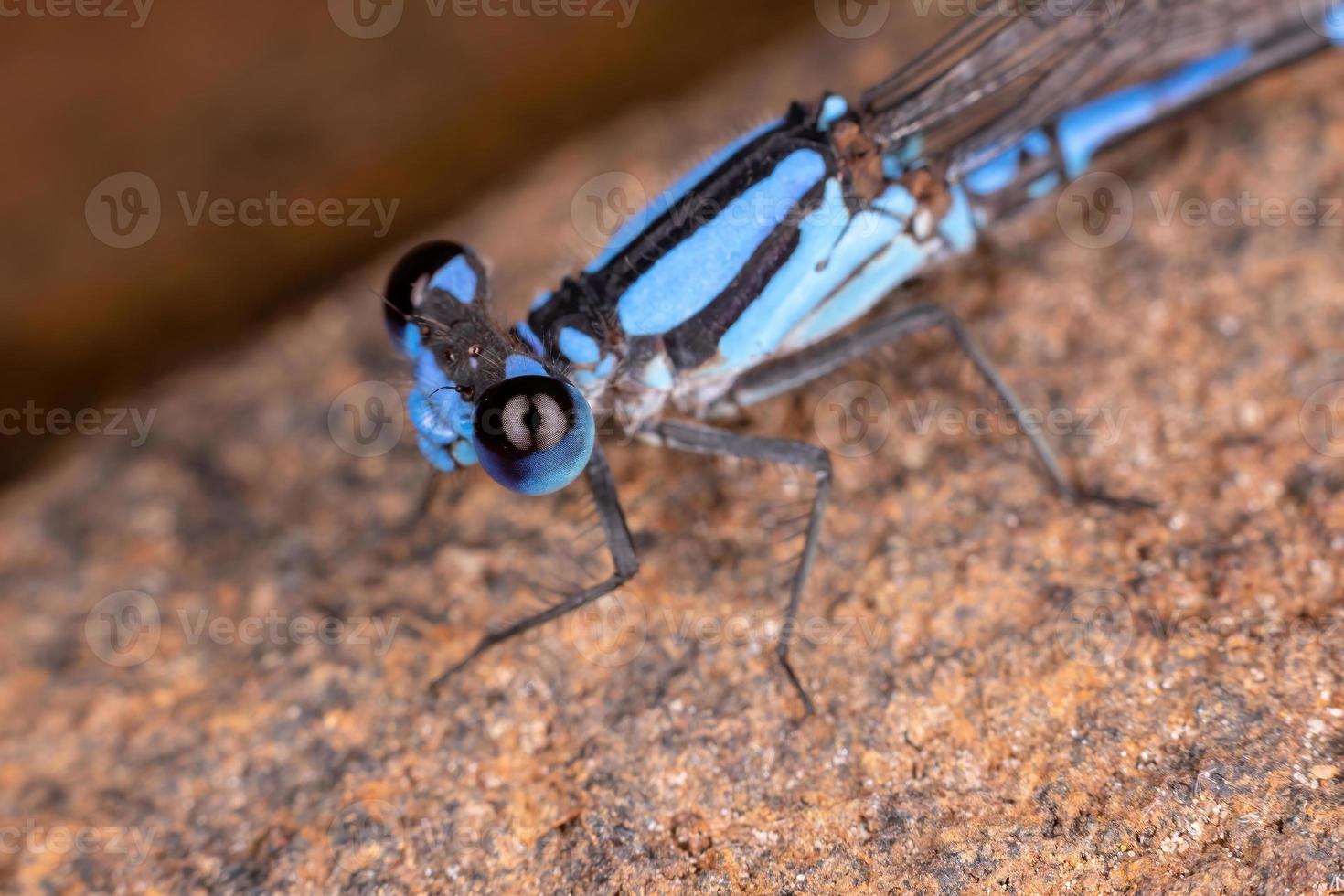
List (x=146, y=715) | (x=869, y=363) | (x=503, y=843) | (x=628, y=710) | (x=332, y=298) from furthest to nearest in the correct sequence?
(x=332, y=298) < (x=869, y=363) < (x=146, y=715) < (x=628, y=710) < (x=503, y=843)

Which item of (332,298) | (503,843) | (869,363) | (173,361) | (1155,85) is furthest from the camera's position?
(173,361)

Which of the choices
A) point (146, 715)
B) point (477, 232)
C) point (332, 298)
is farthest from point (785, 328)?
point (146, 715)

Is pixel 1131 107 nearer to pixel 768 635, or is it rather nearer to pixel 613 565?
pixel 768 635

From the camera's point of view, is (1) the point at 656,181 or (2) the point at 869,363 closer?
(2) the point at 869,363

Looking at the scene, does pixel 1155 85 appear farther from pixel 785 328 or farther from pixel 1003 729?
pixel 1003 729

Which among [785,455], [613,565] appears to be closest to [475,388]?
[613,565]

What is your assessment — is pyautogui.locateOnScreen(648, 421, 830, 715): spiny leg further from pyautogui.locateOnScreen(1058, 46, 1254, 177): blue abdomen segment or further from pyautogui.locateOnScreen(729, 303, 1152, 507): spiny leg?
pyautogui.locateOnScreen(1058, 46, 1254, 177): blue abdomen segment

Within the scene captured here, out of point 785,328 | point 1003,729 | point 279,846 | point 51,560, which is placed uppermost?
point 51,560

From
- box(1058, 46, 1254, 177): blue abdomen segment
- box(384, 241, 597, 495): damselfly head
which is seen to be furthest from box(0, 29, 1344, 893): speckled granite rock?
box(384, 241, 597, 495): damselfly head
